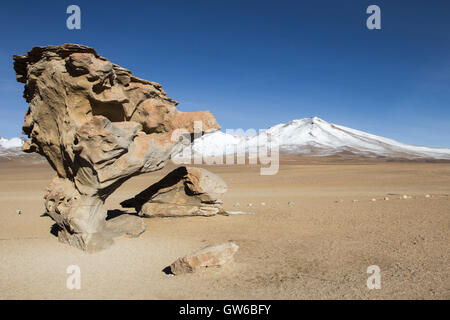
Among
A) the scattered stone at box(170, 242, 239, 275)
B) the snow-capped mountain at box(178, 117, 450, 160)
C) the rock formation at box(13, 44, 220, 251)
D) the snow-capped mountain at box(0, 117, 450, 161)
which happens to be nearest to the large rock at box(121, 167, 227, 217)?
the rock formation at box(13, 44, 220, 251)

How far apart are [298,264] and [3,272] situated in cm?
710

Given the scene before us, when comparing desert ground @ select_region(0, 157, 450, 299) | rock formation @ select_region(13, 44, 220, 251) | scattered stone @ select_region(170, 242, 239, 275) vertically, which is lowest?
desert ground @ select_region(0, 157, 450, 299)

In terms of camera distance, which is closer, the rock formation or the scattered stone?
the scattered stone

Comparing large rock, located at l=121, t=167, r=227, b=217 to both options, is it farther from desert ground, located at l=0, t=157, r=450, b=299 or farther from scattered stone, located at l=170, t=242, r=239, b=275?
scattered stone, located at l=170, t=242, r=239, b=275

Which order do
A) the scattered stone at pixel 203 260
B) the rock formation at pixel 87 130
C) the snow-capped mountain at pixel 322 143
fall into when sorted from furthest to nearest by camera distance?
1. the snow-capped mountain at pixel 322 143
2. the rock formation at pixel 87 130
3. the scattered stone at pixel 203 260

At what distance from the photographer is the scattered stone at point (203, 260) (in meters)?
7.07

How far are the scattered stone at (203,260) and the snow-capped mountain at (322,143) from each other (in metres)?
116

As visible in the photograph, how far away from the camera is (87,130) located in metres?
8.72

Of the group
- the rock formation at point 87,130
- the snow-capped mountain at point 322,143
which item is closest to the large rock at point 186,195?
the rock formation at point 87,130

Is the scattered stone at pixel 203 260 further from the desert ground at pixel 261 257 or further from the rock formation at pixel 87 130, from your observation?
the rock formation at pixel 87 130

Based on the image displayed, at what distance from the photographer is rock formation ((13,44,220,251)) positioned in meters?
8.87

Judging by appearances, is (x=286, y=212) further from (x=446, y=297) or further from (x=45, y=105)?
(x=45, y=105)

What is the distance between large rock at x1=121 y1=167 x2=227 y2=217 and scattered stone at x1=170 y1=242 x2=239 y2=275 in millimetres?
5884
